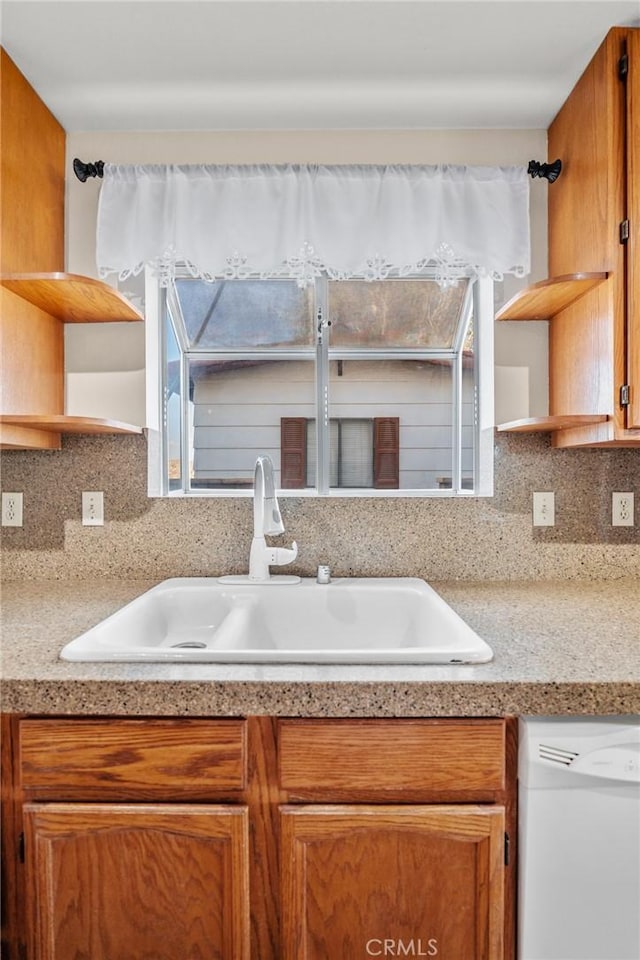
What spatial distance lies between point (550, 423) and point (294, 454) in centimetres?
104

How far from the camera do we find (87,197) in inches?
70.1

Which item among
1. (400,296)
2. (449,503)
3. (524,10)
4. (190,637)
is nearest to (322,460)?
(449,503)

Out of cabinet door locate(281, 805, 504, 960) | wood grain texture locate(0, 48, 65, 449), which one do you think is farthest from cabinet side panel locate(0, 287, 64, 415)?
cabinet door locate(281, 805, 504, 960)

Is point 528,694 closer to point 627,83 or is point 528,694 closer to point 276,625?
point 276,625

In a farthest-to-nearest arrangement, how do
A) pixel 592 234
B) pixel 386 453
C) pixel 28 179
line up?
pixel 386 453
pixel 28 179
pixel 592 234

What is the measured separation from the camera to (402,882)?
0.97m

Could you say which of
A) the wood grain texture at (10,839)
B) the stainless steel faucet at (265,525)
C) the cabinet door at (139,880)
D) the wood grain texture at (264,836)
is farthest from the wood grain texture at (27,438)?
the wood grain texture at (264,836)

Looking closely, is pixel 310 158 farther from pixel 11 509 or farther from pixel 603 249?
pixel 11 509

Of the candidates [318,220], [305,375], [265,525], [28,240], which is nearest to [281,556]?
[265,525]

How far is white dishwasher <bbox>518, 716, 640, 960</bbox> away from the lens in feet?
3.05

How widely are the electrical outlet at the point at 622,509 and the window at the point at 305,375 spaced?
0.42m

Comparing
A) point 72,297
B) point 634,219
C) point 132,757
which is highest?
point 634,219

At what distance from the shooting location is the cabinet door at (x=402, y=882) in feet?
3.17

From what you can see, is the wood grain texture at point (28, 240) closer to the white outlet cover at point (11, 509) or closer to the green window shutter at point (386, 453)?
the white outlet cover at point (11, 509)
